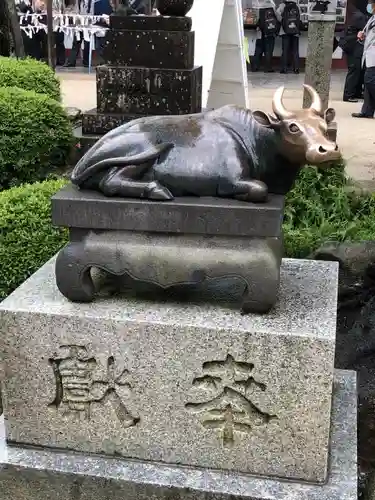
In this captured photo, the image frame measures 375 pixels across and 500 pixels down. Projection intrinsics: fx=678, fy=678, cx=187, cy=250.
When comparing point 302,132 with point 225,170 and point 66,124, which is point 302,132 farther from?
point 66,124

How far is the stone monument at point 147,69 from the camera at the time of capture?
594cm

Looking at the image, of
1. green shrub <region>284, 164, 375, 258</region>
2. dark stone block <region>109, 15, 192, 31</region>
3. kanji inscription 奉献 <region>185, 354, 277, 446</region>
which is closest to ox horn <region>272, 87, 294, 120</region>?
kanji inscription 奉献 <region>185, 354, 277, 446</region>

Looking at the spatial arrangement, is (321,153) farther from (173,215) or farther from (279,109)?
(173,215)

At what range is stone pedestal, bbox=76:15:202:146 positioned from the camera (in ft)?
19.5

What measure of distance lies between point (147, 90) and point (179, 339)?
13.7 ft

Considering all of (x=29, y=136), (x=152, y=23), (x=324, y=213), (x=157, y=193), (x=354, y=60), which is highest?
(x=152, y=23)

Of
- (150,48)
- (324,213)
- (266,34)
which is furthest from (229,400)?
(266,34)

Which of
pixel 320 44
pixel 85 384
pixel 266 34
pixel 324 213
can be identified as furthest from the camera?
pixel 266 34

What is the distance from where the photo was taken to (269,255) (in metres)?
2.17

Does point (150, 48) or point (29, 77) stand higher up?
point (150, 48)

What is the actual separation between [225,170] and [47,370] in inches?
36.0

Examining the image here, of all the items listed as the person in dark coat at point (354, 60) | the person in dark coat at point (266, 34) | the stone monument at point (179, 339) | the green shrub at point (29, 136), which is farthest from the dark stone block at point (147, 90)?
the person in dark coat at point (266, 34)

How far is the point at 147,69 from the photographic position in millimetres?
5953

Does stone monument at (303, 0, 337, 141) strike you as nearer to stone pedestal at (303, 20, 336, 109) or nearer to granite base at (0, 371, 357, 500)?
stone pedestal at (303, 20, 336, 109)
